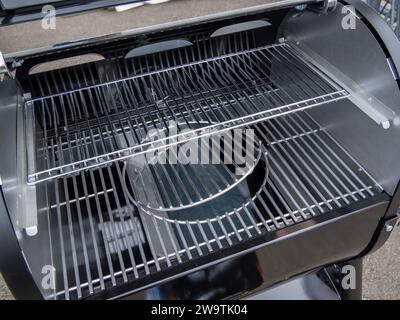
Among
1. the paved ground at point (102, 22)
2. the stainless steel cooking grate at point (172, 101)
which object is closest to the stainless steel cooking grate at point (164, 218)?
the stainless steel cooking grate at point (172, 101)

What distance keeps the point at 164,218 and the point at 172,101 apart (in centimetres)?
28

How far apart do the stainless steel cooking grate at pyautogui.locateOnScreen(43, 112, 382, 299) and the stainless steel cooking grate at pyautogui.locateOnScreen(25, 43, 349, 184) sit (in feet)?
0.26

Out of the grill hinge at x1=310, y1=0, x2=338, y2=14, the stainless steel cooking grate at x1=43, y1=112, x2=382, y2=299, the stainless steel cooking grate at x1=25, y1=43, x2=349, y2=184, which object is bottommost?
the stainless steel cooking grate at x1=43, y1=112, x2=382, y2=299

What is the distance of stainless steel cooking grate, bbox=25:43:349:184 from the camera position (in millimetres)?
741

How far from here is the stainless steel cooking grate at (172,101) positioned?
2.43 feet

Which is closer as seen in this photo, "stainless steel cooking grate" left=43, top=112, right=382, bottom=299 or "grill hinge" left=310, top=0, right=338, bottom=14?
"stainless steel cooking grate" left=43, top=112, right=382, bottom=299

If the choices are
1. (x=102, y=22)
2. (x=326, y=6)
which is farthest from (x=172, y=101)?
(x=326, y=6)

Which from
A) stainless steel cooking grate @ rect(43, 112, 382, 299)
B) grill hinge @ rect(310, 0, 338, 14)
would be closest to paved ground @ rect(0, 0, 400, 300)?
grill hinge @ rect(310, 0, 338, 14)

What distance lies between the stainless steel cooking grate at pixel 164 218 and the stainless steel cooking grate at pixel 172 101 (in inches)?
3.1

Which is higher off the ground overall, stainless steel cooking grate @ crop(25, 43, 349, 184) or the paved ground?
the paved ground

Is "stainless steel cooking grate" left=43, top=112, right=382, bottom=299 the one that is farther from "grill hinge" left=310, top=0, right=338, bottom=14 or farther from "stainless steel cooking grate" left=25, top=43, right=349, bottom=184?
"grill hinge" left=310, top=0, right=338, bottom=14

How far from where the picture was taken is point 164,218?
2.23ft

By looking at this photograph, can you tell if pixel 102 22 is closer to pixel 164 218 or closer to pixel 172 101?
pixel 172 101
